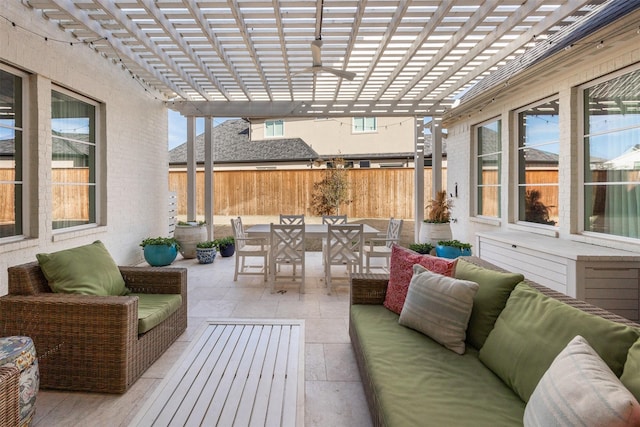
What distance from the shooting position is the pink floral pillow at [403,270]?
2398 mm

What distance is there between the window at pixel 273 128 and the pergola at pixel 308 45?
25.4ft

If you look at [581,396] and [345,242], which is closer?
[581,396]

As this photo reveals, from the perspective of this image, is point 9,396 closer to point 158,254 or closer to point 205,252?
point 158,254

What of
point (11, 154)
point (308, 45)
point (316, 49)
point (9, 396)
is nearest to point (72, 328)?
point (9, 396)

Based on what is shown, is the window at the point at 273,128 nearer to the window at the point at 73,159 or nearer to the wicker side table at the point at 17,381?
the window at the point at 73,159

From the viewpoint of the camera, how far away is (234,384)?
1.76m

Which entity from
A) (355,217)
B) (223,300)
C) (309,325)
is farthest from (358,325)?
(355,217)

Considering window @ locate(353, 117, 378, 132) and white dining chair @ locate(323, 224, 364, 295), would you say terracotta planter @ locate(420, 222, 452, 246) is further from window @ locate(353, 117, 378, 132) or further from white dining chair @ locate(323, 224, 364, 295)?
window @ locate(353, 117, 378, 132)

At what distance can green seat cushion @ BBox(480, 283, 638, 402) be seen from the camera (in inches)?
49.2

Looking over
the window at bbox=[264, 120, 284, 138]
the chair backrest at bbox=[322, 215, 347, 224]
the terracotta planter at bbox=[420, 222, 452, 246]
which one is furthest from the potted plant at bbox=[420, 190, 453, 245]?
the window at bbox=[264, 120, 284, 138]

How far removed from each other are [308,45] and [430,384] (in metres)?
4.41

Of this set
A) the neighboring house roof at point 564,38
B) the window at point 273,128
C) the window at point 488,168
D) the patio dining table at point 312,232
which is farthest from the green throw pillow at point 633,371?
the window at point 273,128

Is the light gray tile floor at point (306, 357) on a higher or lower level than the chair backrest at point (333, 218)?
lower

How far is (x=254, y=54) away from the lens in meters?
4.90
